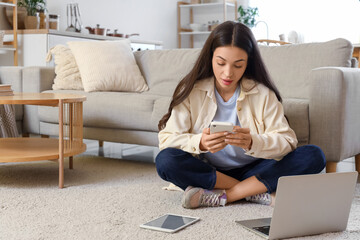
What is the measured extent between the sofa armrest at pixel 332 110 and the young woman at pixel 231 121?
0.41 m

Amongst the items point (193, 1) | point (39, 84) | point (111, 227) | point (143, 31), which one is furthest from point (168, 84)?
point (193, 1)

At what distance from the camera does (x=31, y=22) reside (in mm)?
4738

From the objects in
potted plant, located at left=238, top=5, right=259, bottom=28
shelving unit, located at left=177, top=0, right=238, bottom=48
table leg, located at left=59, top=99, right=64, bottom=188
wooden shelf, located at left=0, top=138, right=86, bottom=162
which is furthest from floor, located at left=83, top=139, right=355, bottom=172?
potted plant, located at left=238, top=5, right=259, bottom=28

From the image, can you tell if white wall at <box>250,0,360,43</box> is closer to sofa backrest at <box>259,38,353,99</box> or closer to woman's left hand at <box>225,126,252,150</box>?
sofa backrest at <box>259,38,353,99</box>

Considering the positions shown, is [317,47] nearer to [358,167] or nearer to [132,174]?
[358,167]

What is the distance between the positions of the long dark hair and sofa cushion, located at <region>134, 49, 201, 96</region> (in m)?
1.30

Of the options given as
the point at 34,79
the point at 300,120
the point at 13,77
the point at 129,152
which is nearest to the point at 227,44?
the point at 300,120

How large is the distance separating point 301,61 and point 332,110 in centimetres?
59

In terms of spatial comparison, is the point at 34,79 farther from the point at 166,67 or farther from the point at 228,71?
the point at 228,71

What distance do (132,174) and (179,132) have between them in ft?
2.45

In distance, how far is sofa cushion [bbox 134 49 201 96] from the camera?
3302 millimetres

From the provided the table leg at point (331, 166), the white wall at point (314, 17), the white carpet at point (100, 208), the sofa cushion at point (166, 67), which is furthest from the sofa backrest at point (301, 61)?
the white wall at point (314, 17)

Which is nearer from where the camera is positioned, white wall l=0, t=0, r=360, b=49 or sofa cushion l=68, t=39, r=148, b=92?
sofa cushion l=68, t=39, r=148, b=92

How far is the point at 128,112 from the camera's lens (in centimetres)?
283
